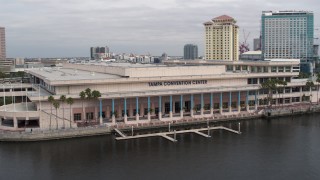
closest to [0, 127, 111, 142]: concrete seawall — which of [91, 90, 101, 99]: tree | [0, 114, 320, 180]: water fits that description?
[0, 114, 320, 180]: water

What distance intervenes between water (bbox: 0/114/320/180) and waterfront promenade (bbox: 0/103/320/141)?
1.90 m

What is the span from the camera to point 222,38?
194m

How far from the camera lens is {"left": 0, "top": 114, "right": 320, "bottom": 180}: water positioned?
47.5m

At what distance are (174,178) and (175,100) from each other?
33.9 meters

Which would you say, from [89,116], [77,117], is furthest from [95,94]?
[77,117]

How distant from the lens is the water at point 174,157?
47541mm

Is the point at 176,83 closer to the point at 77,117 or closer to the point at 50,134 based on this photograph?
the point at 77,117

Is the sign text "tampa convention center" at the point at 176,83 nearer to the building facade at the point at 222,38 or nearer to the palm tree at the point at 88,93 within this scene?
the palm tree at the point at 88,93

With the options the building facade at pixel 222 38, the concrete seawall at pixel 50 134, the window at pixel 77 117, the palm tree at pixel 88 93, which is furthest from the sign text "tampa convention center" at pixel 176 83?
the building facade at pixel 222 38

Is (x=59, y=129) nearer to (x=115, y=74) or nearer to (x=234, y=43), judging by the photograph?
(x=115, y=74)

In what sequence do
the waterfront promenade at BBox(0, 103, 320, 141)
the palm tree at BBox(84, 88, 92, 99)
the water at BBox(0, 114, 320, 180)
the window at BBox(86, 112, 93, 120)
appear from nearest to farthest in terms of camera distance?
1. the water at BBox(0, 114, 320, 180)
2. the waterfront promenade at BBox(0, 103, 320, 141)
3. the palm tree at BBox(84, 88, 92, 99)
4. the window at BBox(86, 112, 93, 120)

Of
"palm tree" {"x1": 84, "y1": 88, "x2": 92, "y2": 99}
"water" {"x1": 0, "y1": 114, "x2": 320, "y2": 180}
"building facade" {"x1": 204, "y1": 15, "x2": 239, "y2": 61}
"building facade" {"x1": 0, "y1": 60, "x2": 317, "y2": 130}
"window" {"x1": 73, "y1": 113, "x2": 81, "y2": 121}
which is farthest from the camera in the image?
"building facade" {"x1": 204, "y1": 15, "x2": 239, "y2": 61}

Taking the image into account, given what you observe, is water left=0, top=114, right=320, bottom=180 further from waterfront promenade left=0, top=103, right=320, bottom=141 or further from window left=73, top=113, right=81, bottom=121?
window left=73, top=113, right=81, bottom=121

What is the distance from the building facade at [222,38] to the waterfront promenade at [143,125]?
102 meters
